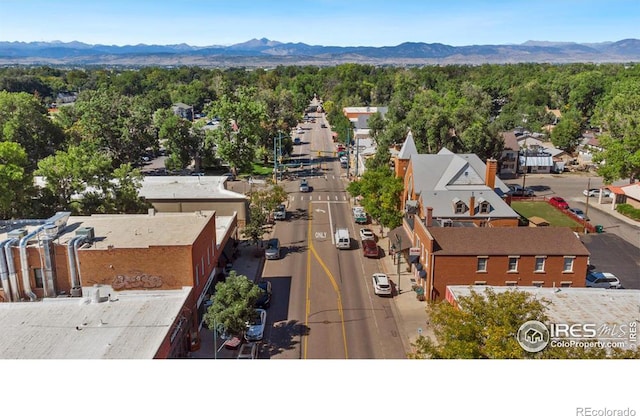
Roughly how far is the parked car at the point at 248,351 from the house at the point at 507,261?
1196cm

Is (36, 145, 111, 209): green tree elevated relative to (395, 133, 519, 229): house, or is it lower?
elevated

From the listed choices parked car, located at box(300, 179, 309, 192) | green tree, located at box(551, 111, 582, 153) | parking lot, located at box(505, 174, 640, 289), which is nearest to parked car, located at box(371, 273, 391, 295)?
parking lot, located at box(505, 174, 640, 289)

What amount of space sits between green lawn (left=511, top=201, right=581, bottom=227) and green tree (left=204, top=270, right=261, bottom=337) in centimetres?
3484

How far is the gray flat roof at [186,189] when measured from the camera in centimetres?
4669

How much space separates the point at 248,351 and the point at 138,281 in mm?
7015

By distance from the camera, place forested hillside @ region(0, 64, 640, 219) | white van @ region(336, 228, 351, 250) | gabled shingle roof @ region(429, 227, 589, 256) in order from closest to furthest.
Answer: gabled shingle roof @ region(429, 227, 589, 256)
forested hillside @ region(0, 64, 640, 219)
white van @ region(336, 228, 351, 250)

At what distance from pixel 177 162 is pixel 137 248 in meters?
44.0

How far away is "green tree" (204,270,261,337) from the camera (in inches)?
1019

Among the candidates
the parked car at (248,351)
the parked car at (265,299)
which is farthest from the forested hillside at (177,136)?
the parked car at (248,351)

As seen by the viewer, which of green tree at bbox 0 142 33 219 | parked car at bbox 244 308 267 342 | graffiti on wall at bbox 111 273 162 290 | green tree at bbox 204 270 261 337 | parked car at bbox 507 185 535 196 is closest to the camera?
green tree at bbox 204 270 261 337

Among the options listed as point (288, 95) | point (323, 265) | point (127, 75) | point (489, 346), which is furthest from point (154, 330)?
point (127, 75)

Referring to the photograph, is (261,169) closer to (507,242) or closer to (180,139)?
(180,139)

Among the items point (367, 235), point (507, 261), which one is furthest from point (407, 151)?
point (507, 261)

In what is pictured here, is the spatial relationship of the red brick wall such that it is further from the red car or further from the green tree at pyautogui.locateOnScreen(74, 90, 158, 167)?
the green tree at pyautogui.locateOnScreen(74, 90, 158, 167)
